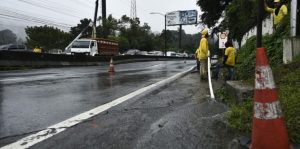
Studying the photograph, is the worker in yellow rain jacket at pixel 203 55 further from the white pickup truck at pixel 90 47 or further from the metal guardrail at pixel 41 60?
the white pickup truck at pixel 90 47

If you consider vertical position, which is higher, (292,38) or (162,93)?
(292,38)

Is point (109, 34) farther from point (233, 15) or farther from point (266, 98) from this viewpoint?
point (266, 98)

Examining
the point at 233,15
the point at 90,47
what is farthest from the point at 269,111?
the point at 90,47

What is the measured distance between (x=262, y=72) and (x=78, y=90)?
735cm

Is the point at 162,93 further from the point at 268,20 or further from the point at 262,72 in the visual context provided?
the point at 268,20

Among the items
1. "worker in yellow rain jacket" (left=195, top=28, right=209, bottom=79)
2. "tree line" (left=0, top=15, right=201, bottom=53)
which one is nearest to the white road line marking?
"worker in yellow rain jacket" (left=195, top=28, right=209, bottom=79)

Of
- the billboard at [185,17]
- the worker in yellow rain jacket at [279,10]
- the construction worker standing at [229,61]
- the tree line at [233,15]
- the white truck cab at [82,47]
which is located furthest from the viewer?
the billboard at [185,17]

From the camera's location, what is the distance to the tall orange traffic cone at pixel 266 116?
432cm

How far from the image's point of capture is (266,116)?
14.5 feet

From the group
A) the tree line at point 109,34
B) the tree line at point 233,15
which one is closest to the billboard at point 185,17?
the tree line at point 109,34

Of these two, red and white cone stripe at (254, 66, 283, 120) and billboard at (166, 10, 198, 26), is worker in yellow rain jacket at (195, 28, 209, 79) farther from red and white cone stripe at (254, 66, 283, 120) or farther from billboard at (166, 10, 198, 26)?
billboard at (166, 10, 198, 26)

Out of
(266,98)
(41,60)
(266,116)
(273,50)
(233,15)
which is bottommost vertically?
(41,60)

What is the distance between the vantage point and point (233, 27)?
33.3 meters

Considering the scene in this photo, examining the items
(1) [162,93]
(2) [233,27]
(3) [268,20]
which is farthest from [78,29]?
(1) [162,93]
